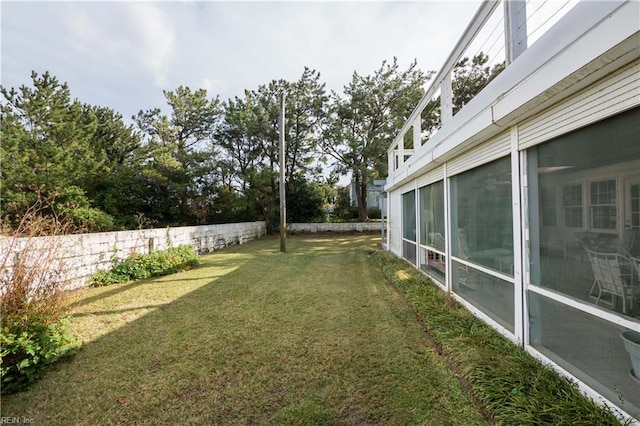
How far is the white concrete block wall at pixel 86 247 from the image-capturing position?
3131 mm

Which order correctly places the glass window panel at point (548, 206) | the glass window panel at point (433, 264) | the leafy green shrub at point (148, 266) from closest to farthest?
the glass window panel at point (548, 206), the glass window panel at point (433, 264), the leafy green shrub at point (148, 266)

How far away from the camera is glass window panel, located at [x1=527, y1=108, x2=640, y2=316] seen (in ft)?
5.24

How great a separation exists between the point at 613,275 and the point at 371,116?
18.7 metres

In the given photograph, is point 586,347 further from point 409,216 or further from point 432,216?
point 409,216

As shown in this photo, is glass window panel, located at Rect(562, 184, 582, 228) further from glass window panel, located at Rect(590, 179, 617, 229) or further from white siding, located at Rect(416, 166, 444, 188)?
white siding, located at Rect(416, 166, 444, 188)

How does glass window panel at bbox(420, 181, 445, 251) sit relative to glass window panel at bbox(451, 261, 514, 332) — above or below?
above

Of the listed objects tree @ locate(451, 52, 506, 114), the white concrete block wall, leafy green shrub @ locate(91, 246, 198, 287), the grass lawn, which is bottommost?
the grass lawn

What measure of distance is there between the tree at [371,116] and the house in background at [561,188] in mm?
14307

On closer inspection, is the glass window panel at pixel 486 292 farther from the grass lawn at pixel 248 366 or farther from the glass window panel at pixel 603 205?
the glass window panel at pixel 603 205

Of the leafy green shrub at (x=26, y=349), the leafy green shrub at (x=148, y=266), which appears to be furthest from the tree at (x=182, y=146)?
the leafy green shrub at (x=26, y=349)

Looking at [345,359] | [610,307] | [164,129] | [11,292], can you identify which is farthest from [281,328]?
[164,129]

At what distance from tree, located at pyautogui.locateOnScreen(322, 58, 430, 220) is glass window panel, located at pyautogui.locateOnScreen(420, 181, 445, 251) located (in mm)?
11814

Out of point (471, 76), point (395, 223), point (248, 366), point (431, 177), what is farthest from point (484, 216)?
point (395, 223)

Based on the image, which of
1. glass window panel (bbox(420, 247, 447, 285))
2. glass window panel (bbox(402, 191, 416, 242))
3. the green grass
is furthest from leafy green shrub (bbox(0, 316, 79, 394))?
glass window panel (bbox(402, 191, 416, 242))
